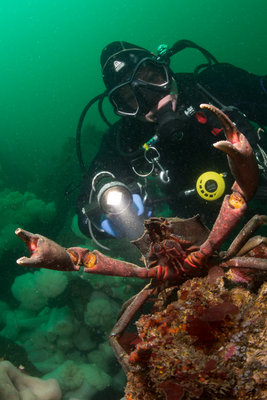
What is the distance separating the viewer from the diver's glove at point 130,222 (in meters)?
3.68

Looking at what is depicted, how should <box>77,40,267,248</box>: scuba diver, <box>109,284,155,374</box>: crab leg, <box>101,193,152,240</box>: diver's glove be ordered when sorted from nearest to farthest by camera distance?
<box>109,284,155,374</box>: crab leg < <box>101,193,152,240</box>: diver's glove < <box>77,40,267,248</box>: scuba diver

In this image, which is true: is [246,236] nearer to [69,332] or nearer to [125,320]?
[125,320]

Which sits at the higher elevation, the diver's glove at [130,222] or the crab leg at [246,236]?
the crab leg at [246,236]

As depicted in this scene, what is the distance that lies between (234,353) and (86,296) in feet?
16.4

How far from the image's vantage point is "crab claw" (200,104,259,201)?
1.37m

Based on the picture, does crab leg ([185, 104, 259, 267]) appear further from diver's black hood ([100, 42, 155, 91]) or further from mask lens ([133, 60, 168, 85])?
diver's black hood ([100, 42, 155, 91])

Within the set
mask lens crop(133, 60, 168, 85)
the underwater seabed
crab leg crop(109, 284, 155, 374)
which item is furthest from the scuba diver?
the underwater seabed

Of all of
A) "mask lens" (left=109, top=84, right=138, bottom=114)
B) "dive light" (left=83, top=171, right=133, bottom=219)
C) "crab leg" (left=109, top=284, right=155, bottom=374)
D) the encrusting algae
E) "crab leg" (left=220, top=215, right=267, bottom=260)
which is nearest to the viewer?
the encrusting algae

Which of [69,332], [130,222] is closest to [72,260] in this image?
[130,222]

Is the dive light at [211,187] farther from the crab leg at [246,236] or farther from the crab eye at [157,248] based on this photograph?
the crab eye at [157,248]

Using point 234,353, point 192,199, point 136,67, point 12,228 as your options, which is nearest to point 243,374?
point 234,353

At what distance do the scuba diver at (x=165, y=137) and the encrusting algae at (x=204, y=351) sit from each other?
2085mm

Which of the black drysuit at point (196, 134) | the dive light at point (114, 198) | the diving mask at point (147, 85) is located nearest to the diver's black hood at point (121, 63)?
the diving mask at point (147, 85)

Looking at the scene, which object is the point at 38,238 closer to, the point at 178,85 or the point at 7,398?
the point at 7,398
